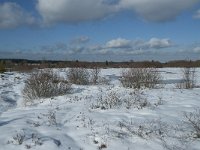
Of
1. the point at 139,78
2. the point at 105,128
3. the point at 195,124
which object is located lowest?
the point at 105,128

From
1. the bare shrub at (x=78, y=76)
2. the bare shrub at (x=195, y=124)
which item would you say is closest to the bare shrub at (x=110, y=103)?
the bare shrub at (x=195, y=124)

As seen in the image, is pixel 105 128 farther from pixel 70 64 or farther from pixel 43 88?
pixel 70 64

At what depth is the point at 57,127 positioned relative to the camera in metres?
10.5

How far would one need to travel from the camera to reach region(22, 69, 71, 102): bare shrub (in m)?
18.5

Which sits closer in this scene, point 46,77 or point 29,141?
point 29,141

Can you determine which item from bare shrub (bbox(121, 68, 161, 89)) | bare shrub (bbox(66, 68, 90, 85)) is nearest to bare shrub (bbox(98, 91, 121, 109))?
bare shrub (bbox(121, 68, 161, 89))

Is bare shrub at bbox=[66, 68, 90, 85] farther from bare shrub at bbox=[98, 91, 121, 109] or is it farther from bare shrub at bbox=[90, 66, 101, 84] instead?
bare shrub at bbox=[98, 91, 121, 109]

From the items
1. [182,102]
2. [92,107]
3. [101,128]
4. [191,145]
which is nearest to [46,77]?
[92,107]

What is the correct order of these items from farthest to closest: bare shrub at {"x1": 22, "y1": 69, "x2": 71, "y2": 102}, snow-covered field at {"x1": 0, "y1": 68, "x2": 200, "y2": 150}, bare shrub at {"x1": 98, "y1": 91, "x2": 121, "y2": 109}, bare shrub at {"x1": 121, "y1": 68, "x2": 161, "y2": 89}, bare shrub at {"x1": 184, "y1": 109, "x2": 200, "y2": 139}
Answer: bare shrub at {"x1": 121, "y1": 68, "x2": 161, "y2": 89} < bare shrub at {"x1": 22, "y1": 69, "x2": 71, "y2": 102} < bare shrub at {"x1": 98, "y1": 91, "x2": 121, "y2": 109} < bare shrub at {"x1": 184, "y1": 109, "x2": 200, "y2": 139} < snow-covered field at {"x1": 0, "y1": 68, "x2": 200, "y2": 150}

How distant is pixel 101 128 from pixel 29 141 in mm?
2087

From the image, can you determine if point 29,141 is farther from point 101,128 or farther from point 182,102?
point 182,102

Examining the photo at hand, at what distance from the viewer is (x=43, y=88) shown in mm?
18609

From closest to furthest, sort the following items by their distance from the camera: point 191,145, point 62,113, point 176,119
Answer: point 191,145
point 176,119
point 62,113

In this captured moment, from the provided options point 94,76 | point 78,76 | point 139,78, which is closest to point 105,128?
point 139,78
